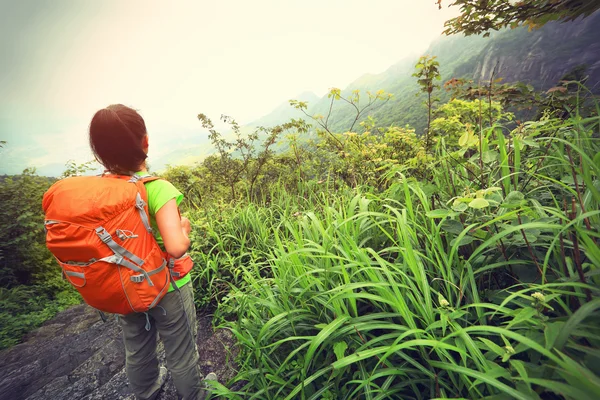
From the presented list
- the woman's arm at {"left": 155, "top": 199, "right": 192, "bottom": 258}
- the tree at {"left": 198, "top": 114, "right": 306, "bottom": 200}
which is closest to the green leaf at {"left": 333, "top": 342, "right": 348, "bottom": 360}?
the woman's arm at {"left": 155, "top": 199, "right": 192, "bottom": 258}

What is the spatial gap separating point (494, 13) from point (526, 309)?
8.51ft

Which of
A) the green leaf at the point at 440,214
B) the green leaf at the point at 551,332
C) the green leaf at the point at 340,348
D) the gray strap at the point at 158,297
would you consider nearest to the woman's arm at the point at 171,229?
the gray strap at the point at 158,297

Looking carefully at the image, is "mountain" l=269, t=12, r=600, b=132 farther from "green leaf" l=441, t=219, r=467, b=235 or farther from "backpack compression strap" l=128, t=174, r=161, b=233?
"backpack compression strap" l=128, t=174, r=161, b=233

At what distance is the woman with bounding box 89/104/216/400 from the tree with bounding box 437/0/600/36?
2586mm

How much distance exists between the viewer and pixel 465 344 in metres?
0.99

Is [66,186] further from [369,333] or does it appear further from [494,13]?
[494,13]

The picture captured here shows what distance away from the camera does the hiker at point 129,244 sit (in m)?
1.13

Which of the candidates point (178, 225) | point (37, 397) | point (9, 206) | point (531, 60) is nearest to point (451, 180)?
point (178, 225)

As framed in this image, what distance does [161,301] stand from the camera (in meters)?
1.47

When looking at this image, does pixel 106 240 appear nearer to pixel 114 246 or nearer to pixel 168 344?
pixel 114 246

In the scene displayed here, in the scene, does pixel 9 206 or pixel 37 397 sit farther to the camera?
pixel 9 206

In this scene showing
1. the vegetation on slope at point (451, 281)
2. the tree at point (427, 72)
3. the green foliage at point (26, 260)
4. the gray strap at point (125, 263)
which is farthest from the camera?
the green foliage at point (26, 260)

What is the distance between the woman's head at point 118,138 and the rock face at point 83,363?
1479 millimetres

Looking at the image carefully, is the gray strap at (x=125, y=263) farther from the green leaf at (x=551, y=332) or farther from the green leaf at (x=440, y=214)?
the green leaf at (x=551, y=332)
